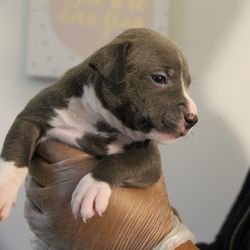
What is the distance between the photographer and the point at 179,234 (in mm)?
1419

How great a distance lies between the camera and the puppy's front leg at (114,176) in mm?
1170

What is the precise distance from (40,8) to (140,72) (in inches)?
44.9

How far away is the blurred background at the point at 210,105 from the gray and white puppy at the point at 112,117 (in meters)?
0.82

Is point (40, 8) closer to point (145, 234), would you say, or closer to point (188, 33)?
point (188, 33)

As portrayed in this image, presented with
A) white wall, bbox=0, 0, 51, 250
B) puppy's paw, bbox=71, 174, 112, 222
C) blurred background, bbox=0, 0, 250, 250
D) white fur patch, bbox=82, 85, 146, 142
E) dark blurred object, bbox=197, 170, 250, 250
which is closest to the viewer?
puppy's paw, bbox=71, 174, 112, 222

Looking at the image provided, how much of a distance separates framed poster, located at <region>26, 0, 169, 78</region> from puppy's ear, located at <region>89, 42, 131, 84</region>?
978 millimetres

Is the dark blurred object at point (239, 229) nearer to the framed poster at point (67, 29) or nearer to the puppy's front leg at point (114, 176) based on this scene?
the puppy's front leg at point (114, 176)

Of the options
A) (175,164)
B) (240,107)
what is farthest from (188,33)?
(175,164)

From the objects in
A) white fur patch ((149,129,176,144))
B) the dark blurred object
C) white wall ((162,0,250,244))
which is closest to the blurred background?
white wall ((162,0,250,244))

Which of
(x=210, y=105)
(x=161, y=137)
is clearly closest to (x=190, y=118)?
(x=161, y=137)

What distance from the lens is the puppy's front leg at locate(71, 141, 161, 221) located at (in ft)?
3.84

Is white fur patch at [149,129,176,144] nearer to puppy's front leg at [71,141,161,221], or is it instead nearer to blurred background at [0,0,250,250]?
puppy's front leg at [71,141,161,221]

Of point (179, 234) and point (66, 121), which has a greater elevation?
point (66, 121)

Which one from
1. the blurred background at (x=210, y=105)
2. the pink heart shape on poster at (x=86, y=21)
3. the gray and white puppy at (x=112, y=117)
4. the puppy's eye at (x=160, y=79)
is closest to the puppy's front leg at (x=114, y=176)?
the gray and white puppy at (x=112, y=117)
